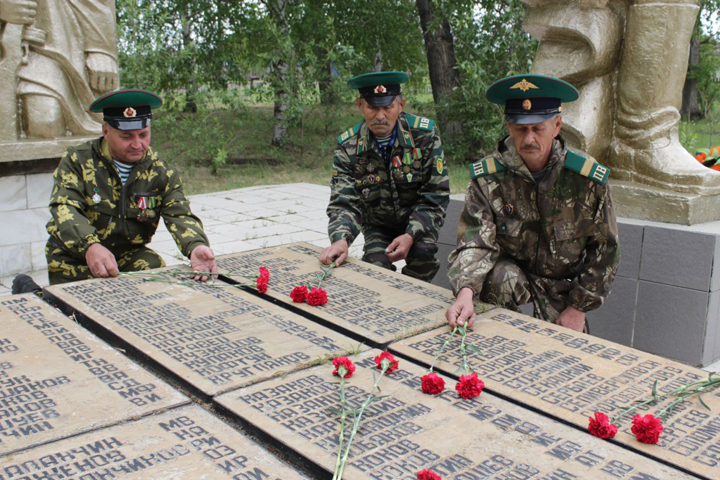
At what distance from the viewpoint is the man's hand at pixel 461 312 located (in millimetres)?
2238

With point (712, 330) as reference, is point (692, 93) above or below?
above

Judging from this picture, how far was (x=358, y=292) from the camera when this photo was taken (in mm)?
2654

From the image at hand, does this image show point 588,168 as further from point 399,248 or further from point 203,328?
point 203,328

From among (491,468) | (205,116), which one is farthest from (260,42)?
(491,468)

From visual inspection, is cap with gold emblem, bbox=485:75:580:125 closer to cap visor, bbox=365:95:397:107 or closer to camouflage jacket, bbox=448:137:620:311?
camouflage jacket, bbox=448:137:620:311

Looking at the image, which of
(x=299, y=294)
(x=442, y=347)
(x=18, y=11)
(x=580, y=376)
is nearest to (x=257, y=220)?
(x=18, y=11)

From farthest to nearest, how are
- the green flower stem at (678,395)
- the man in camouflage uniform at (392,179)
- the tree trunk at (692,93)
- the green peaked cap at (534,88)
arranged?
the tree trunk at (692,93) < the man in camouflage uniform at (392,179) < the green peaked cap at (534,88) < the green flower stem at (678,395)

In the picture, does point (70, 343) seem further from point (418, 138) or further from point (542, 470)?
point (418, 138)

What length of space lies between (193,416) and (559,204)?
1.66m

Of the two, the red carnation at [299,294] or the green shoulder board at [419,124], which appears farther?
the green shoulder board at [419,124]

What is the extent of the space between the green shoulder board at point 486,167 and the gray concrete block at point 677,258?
3.69 feet

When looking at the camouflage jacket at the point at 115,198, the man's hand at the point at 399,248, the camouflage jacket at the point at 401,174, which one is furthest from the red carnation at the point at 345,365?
the camouflage jacket at the point at 401,174

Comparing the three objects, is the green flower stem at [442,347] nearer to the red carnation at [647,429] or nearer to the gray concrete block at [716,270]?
the red carnation at [647,429]

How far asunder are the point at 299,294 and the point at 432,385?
2.77ft
